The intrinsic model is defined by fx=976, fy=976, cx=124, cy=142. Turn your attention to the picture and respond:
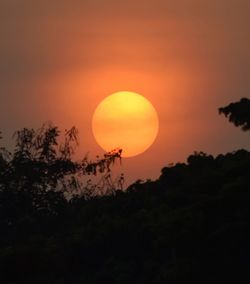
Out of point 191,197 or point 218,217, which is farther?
point 191,197

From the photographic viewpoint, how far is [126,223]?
39.4 meters

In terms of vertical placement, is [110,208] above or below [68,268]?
above

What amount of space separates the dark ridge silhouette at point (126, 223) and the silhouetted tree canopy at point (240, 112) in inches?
68.4

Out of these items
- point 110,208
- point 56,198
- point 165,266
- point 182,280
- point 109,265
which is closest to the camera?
point 182,280

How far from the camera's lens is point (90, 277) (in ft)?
126

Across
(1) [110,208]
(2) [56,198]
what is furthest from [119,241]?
(2) [56,198]

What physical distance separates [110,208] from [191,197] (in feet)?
27.8

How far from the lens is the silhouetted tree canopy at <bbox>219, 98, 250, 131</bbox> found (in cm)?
3312

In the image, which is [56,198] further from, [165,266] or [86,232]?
[165,266]

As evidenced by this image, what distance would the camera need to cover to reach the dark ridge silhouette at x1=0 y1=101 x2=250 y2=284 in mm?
32188

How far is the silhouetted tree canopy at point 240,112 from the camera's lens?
3312cm

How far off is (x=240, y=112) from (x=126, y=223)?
27.9 feet

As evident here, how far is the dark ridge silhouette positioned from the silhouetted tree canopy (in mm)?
1736

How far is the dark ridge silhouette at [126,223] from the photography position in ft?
106
